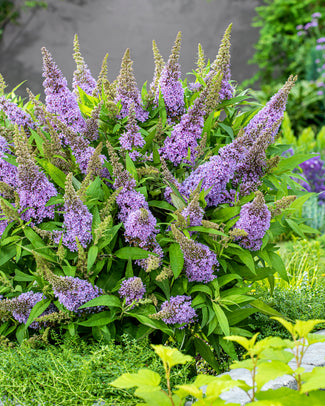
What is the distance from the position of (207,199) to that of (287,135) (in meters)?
5.05

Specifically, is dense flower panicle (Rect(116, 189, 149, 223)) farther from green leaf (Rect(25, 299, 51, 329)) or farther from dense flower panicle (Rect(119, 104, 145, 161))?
green leaf (Rect(25, 299, 51, 329))

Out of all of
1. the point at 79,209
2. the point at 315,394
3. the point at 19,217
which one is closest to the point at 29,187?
the point at 19,217

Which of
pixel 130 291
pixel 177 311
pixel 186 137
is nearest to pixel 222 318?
pixel 177 311

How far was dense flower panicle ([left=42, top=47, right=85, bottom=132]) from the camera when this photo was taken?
2.27 m

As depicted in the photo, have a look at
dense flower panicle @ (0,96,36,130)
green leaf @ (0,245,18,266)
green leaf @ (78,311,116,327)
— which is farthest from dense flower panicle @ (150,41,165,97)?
green leaf @ (78,311,116,327)

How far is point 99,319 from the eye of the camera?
2029 millimetres

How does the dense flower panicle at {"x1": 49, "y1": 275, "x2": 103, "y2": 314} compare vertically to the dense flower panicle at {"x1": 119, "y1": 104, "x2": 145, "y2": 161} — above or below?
below

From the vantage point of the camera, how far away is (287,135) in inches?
269

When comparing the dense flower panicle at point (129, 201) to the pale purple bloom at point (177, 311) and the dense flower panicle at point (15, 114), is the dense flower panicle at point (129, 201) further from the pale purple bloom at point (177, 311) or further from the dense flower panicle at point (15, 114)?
the dense flower panicle at point (15, 114)

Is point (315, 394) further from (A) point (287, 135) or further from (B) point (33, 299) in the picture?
(A) point (287, 135)

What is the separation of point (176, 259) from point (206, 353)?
533mm

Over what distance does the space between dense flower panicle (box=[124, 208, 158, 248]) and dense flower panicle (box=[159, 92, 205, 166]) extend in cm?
43

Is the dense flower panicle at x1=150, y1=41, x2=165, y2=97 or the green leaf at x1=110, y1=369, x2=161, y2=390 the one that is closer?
the green leaf at x1=110, y1=369, x2=161, y2=390

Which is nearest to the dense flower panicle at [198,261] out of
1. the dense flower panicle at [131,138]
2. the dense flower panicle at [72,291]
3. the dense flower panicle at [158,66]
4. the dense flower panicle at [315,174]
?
the dense flower panicle at [72,291]
